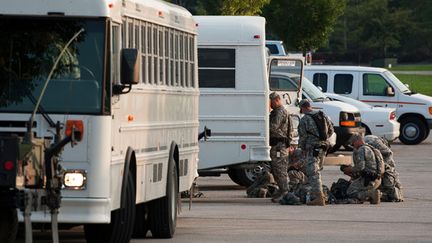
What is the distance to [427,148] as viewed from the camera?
125 feet

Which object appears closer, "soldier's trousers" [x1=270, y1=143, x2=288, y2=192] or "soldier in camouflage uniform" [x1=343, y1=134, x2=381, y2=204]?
"soldier in camouflage uniform" [x1=343, y1=134, x2=381, y2=204]

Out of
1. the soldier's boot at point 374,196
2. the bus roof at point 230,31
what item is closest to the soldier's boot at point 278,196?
the soldier's boot at point 374,196

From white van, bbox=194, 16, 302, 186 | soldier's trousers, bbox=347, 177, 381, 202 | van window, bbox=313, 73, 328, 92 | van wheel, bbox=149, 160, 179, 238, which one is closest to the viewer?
van wheel, bbox=149, 160, 179, 238

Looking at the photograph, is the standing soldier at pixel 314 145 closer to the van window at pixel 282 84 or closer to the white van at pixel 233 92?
the white van at pixel 233 92

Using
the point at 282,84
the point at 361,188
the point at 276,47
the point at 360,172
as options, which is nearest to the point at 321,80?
the point at 282,84

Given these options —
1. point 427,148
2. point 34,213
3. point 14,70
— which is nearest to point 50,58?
point 14,70

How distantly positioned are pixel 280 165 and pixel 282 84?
20.6 ft

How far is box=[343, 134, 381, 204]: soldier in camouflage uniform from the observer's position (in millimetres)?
21734

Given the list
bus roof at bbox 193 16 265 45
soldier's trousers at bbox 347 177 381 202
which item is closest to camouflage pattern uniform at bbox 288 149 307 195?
soldier's trousers at bbox 347 177 381 202

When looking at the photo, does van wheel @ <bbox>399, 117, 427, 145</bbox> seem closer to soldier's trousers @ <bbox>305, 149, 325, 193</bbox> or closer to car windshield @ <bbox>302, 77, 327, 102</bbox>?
car windshield @ <bbox>302, 77, 327, 102</bbox>

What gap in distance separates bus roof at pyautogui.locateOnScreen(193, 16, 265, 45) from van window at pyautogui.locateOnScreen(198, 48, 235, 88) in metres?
0.17

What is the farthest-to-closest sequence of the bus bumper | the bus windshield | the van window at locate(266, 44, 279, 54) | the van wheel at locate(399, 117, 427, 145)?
the van window at locate(266, 44, 279, 54) → the van wheel at locate(399, 117, 427, 145) → the bus windshield → the bus bumper

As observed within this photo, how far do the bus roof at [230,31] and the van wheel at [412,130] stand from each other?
15.6 metres

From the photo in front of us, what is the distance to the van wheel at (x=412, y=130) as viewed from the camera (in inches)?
1522
